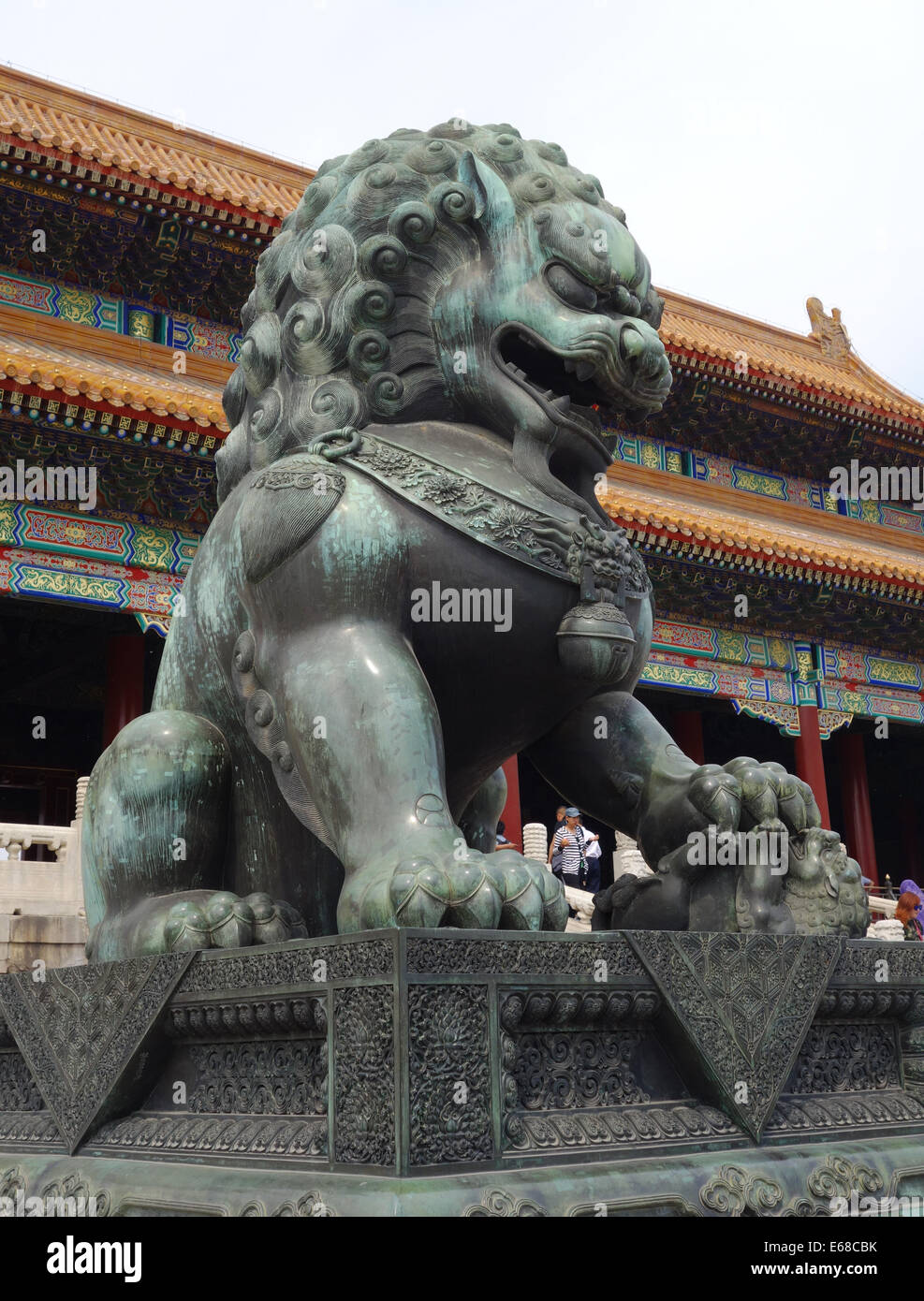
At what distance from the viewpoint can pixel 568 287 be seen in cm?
212

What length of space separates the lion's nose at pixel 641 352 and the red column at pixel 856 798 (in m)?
12.3

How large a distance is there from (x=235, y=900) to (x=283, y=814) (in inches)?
7.9

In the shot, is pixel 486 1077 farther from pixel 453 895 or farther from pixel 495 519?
pixel 495 519

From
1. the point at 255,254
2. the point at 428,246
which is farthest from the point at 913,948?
the point at 255,254

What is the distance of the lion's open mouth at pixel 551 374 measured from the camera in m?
2.12

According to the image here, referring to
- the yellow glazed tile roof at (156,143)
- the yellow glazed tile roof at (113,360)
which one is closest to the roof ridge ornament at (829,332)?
the yellow glazed tile roof at (156,143)

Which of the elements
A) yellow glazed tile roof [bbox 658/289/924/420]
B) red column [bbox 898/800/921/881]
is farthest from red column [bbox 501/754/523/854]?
red column [bbox 898/800/921/881]

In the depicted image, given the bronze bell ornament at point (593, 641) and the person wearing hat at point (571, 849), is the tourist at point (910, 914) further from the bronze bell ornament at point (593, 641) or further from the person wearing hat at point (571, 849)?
the bronze bell ornament at point (593, 641)

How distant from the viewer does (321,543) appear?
195 centimetres

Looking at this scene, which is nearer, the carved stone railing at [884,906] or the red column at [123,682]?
the red column at [123,682]

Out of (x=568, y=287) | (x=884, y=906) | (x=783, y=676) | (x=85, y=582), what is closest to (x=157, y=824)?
(x=568, y=287)

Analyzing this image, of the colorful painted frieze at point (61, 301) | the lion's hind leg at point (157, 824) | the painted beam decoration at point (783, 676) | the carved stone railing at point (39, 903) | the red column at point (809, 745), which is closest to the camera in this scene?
the lion's hind leg at point (157, 824)
